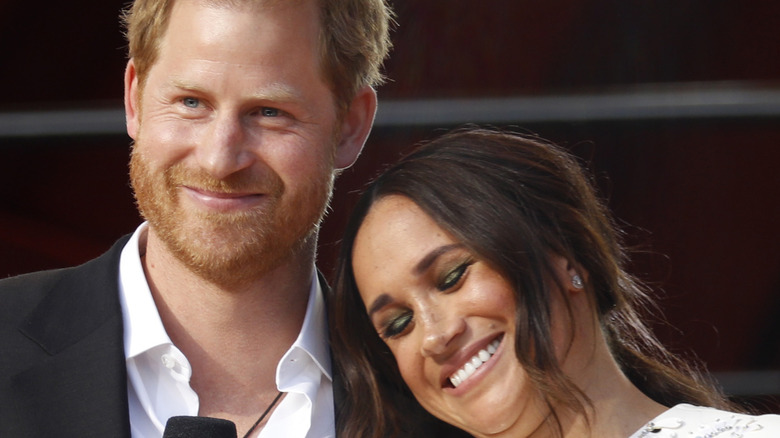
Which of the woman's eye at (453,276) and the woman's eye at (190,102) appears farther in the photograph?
the woman's eye at (190,102)

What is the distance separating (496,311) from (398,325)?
189mm

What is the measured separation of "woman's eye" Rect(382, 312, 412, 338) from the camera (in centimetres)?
221

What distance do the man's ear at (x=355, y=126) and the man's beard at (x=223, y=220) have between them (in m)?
0.17

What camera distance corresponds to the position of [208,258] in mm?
2254

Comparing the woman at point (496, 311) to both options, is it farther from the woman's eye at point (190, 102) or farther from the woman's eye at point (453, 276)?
the woman's eye at point (190, 102)

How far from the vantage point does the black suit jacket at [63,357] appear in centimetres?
207

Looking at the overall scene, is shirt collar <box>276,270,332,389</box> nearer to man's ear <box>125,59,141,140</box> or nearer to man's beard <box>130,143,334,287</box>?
man's beard <box>130,143,334,287</box>

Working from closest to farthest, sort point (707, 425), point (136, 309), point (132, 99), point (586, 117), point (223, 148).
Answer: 1. point (707, 425)
2. point (223, 148)
3. point (136, 309)
4. point (132, 99)
5. point (586, 117)

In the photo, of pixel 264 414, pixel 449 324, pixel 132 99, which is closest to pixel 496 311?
pixel 449 324

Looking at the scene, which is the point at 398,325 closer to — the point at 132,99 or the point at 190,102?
the point at 190,102

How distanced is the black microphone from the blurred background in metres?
1.69

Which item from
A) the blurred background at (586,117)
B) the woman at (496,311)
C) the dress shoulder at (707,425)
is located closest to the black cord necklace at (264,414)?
the woman at (496,311)

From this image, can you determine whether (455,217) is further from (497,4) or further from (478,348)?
(497,4)

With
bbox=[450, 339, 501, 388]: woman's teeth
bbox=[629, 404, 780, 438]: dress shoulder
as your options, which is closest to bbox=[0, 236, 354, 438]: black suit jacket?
bbox=[450, 339, 501, 388]: woman's teeth
